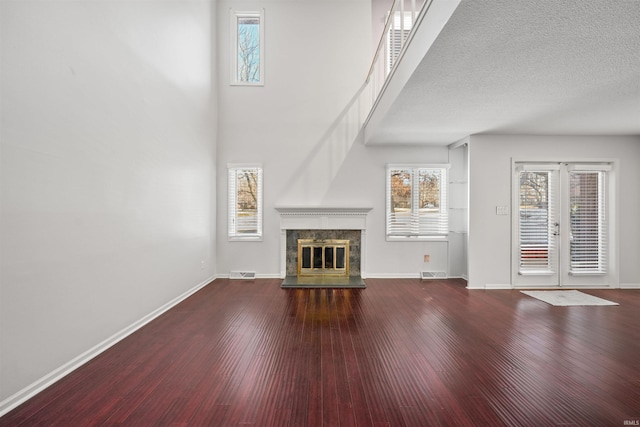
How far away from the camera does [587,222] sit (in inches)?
219

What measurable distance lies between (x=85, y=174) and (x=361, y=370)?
2.92 meters

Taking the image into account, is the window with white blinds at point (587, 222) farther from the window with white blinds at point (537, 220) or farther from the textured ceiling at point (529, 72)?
the textured ceiling at point (529, 72)

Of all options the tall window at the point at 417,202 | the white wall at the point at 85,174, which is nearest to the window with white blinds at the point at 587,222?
the tall window at the point at 417,202

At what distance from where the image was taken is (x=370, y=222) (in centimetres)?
647

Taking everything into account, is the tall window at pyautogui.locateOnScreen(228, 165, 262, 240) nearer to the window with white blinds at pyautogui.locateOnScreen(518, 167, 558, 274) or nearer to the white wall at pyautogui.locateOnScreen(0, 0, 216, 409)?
the white wall at pyautogui.locateOnScreen(0, 0, 216, 409)

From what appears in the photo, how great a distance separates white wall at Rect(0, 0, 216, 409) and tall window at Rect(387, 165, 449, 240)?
393 cm

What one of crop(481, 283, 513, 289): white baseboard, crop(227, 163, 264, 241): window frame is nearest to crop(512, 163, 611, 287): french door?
crop(481, 283, 513, 289): white baseboard

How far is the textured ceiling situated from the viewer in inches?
81.7

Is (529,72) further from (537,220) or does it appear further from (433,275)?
(433,275)

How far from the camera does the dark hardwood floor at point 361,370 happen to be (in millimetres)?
2084

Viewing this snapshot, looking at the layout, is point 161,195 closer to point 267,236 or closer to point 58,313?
point 58,313

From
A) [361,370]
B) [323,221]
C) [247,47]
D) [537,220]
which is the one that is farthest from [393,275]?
[247,47]

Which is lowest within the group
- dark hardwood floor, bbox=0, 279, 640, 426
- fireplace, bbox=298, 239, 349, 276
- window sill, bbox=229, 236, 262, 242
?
dark hardwood floor, bbox=0, 279, 640, 426

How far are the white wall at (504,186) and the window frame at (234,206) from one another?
394 centimetres
